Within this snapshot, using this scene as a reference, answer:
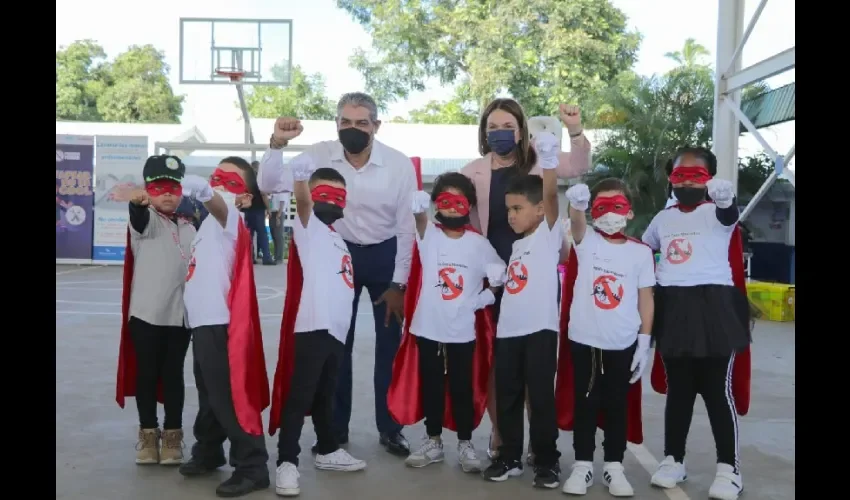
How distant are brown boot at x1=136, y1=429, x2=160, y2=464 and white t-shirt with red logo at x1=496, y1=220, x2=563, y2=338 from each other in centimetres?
190

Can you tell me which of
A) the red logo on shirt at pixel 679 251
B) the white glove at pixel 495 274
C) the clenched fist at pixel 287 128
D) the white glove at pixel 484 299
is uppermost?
the clenched fist at pixel 287 128

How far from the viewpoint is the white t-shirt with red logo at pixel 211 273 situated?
4.05m

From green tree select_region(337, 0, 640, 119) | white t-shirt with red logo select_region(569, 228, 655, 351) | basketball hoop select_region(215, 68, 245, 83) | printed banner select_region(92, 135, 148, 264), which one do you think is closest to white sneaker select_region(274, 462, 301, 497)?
white t-shirt with red logo select_region(569, 228, 655, 351)

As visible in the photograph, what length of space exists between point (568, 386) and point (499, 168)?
1.22 metres

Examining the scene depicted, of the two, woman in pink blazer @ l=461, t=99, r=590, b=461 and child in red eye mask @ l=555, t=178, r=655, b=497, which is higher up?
woman in pink blazer @ l=461, t=99, r=590, b=461

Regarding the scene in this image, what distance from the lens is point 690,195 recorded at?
4250 millimetres

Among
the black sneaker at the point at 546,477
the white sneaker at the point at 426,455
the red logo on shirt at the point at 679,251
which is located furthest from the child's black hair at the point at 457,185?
the black sneaker at the point at 546,477

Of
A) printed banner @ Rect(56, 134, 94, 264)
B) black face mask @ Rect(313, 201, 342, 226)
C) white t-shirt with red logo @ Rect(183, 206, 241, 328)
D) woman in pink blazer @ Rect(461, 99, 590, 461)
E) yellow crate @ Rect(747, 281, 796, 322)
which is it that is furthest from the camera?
printed banner @ Rect(56, 134, 94, 264)

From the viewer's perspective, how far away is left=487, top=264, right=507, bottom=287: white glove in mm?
4301

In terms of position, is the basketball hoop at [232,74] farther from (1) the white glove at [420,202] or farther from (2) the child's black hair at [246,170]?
(1) the white glove at [420,202]

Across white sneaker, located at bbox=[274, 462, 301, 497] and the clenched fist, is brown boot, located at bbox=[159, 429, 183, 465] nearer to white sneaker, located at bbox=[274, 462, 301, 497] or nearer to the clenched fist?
white sneaker, located at bbox=[274, 462, 301, 497]

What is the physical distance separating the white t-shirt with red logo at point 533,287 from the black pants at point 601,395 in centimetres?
21

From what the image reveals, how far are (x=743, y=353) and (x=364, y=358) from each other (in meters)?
4.21

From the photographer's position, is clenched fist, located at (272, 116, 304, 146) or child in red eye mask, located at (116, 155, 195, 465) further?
child in red eye mask, located at (116, 155, 195, 465)
